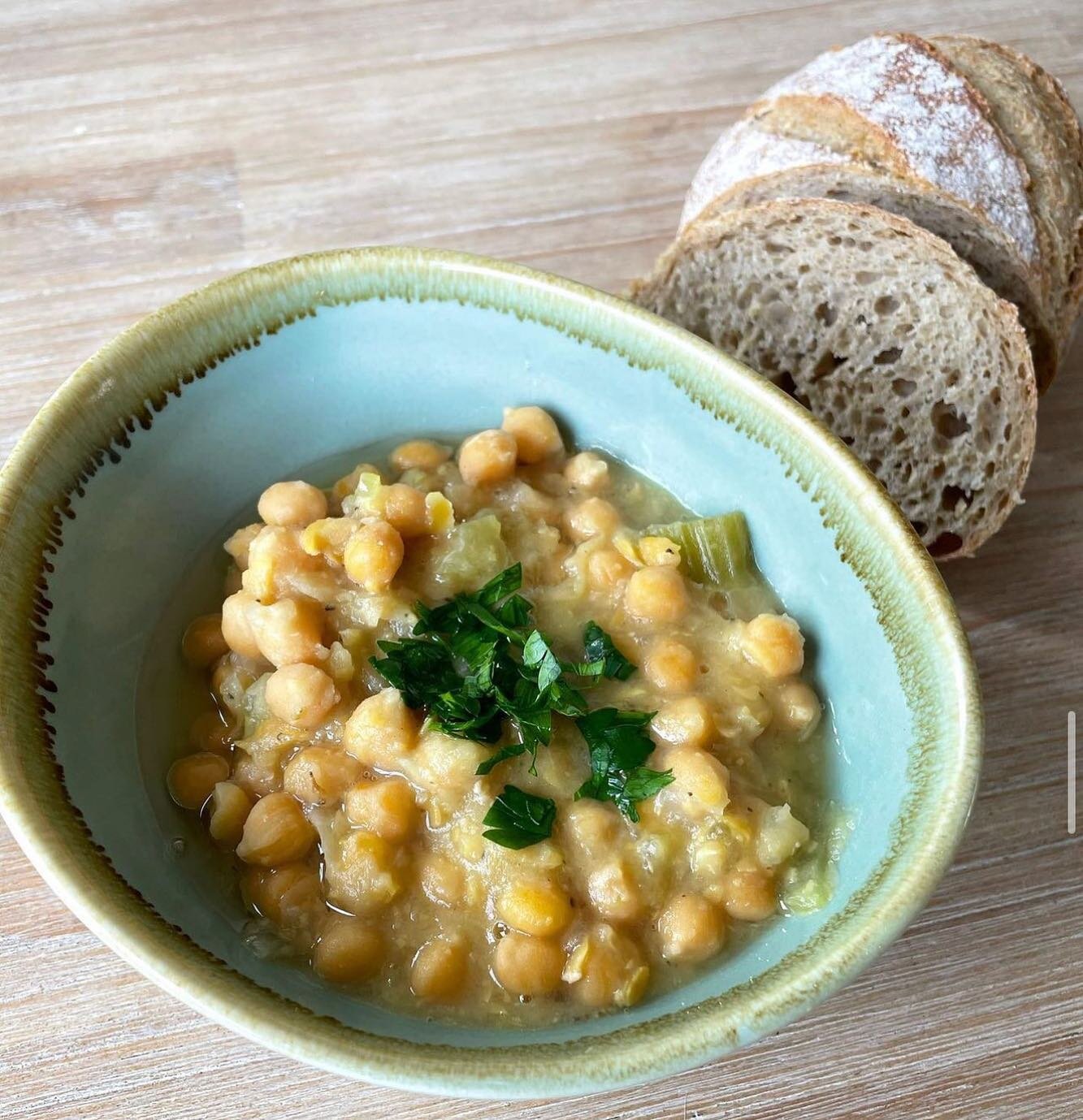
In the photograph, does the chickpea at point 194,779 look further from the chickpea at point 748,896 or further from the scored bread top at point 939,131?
the scored bread top at point 939,131

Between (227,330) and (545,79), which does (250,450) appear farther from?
(545,79)

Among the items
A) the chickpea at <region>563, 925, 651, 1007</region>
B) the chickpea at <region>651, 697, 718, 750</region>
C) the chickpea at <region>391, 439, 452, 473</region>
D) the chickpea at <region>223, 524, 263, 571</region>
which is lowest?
the chickpea at <region>563, 925, 651, 1007</region>

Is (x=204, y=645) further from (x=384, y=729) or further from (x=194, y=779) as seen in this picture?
(x=384, y=729)

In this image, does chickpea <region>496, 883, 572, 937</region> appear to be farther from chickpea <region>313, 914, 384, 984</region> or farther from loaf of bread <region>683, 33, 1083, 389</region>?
loaf of bread <region>683, 33, 1083, 389</region>

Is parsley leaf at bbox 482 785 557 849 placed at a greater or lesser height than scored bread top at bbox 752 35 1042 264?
lesser

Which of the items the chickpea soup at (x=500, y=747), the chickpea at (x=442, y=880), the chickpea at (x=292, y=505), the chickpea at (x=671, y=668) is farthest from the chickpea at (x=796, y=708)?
the chickpea at (x=292, y=505)

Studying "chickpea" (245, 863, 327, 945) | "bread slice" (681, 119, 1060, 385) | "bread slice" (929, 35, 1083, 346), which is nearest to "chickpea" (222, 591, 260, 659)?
"chickpea" (245, 863, 327, 945)

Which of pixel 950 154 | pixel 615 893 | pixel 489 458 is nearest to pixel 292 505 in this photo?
pixel 489 458
